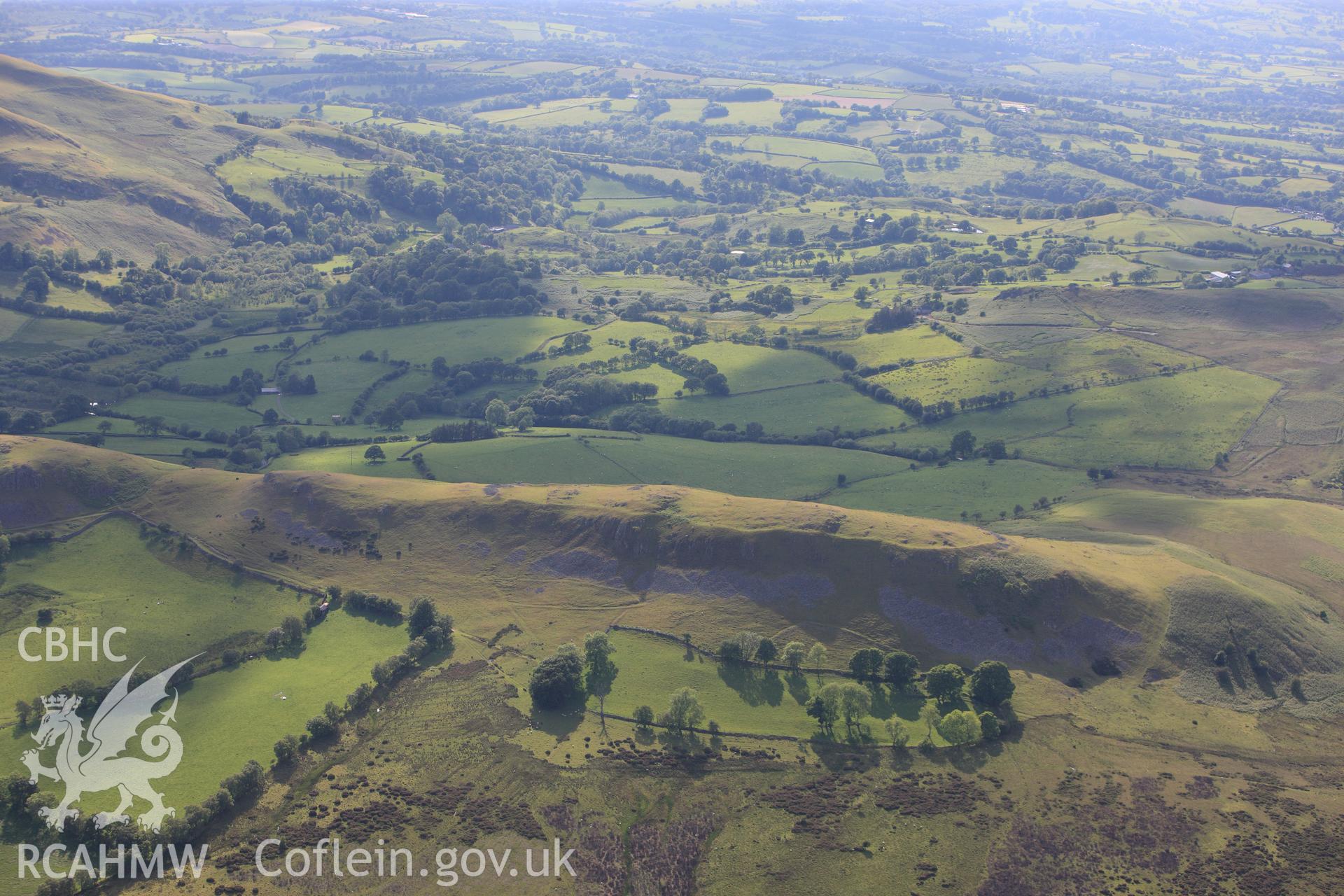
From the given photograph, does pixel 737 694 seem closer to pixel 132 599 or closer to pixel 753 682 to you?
pixel 753 682

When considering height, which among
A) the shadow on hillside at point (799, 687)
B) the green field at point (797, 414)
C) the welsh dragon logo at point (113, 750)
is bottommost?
the welsh dragon logo at point (113, 750)

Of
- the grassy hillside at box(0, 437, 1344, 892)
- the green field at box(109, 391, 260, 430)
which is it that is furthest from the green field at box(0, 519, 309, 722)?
the green field at box(109, 391, 260, 430)

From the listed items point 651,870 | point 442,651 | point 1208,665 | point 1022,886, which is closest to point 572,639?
point 442,651

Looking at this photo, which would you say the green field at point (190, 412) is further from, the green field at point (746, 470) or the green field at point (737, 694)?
the green field at point (737, 694)

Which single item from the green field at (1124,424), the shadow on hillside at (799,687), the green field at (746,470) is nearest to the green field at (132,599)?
the green field at (746,470)

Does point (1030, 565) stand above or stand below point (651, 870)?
above

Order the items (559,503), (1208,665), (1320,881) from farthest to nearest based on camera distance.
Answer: (559,503), (1208,665), (1320,881)

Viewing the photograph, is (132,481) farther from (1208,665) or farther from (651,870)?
(1208,665)

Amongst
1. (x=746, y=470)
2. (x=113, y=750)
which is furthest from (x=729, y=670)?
(x=113, y=750)

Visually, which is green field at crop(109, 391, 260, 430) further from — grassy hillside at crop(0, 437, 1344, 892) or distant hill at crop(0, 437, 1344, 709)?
A: grassy hillside at crop(0, 437, 1344, 892)
